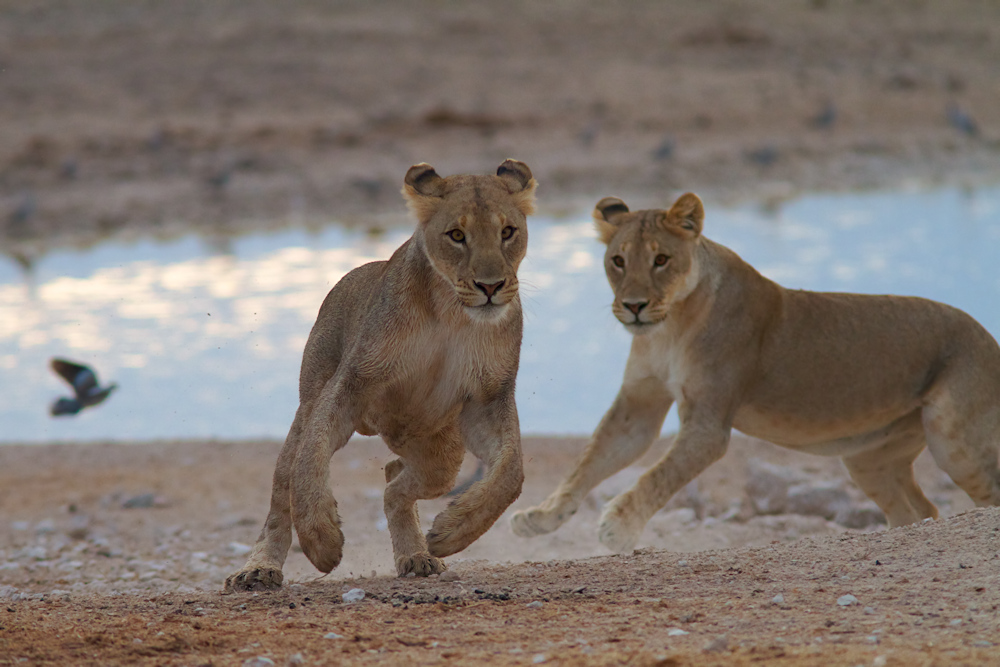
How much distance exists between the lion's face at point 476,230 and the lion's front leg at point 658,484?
1.39 meters

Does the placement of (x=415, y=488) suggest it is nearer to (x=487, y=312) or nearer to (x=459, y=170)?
(x=487, y=312)

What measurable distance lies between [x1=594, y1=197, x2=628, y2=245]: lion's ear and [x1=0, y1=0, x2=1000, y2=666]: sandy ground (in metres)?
1.68

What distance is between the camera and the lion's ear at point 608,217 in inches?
270

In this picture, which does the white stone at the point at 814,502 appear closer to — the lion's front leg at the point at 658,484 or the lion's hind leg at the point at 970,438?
the lion's hind leg at the point at 970,438

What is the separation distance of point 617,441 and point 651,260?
3.01 ft

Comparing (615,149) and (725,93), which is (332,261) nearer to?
(615,149)

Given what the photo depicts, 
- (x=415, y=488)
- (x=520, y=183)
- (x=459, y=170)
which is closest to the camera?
(x=520, y=183)

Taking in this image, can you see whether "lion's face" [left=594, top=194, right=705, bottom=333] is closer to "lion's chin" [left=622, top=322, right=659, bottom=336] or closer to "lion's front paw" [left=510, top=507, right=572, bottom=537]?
"lion's chin" [left=622, top=322, right=659, bottom=336]

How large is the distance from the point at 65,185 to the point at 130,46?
22.7 ft

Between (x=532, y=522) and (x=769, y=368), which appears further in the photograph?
(x=769, y=368)

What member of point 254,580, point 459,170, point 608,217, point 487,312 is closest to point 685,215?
point 608,217

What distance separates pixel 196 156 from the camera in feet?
73.9

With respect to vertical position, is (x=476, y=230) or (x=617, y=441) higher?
(x=476, y=230)

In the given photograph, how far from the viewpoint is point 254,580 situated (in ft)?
17.3
